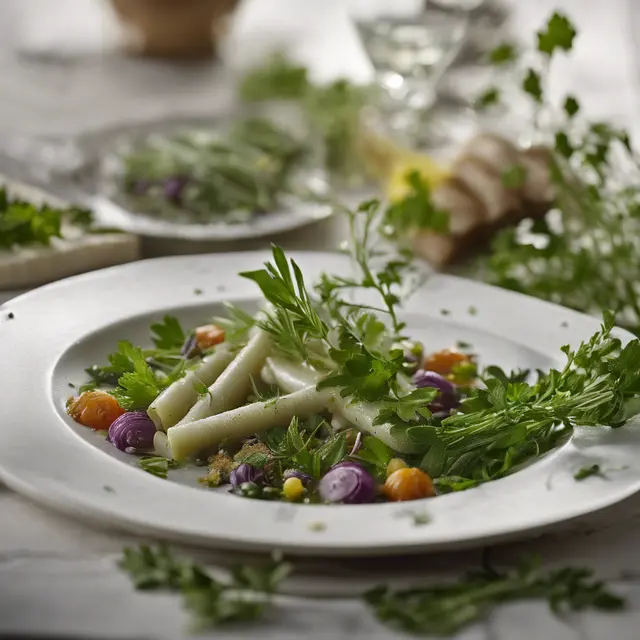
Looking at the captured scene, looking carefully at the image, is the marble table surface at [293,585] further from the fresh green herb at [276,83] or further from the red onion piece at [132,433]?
the fresh green herb at [276,83]

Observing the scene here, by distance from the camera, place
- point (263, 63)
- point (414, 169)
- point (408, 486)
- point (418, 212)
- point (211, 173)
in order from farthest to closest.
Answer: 1. point (263, 63)
2. point (211, 173)
3. point (414, 169)
4. point (418, 212)
5. point (408, 486)

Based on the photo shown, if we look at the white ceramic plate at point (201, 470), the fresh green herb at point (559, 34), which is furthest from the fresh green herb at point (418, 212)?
the fresh green herb at point (559, 34)

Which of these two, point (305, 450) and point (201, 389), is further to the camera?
point (201, 389)

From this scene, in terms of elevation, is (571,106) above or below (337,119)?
above

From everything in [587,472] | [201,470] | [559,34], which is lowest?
[201,470]

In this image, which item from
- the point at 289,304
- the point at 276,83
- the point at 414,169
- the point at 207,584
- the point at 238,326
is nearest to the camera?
the point at 207,584

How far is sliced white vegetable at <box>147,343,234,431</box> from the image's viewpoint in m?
1.75

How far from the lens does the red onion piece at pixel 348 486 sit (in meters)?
1.54

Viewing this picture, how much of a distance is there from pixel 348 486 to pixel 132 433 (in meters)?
0.38

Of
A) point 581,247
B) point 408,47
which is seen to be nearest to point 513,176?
point 581,247

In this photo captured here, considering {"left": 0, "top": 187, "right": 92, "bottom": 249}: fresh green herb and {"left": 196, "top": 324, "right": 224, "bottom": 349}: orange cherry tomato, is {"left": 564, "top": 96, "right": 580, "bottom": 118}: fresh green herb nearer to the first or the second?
{"left": 196, "top": 324, "right": 224, "bottom": 349}: orange cherry tomato

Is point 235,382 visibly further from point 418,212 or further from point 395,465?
point 418,212

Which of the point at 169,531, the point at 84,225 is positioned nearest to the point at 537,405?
the point at 169,531

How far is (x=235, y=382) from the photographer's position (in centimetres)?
183
